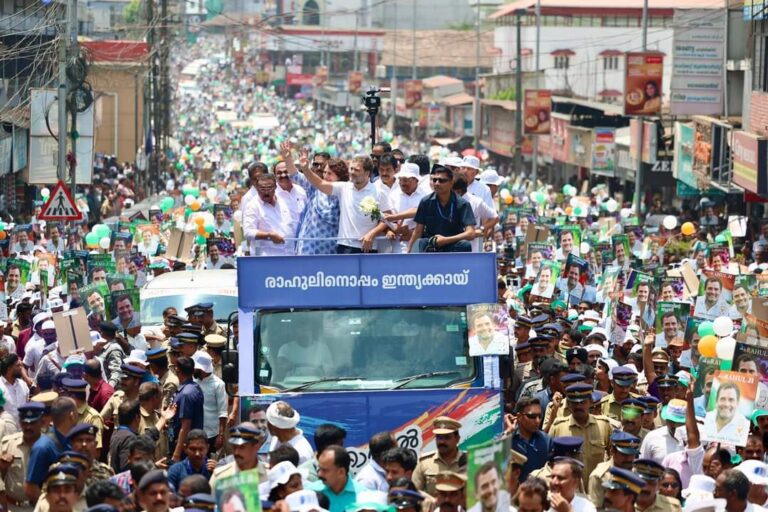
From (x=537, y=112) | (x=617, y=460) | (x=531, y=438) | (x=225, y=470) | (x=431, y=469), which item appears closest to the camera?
(x=225, y=470)

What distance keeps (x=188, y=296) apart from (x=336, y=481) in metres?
8.37

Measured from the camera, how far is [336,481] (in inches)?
364

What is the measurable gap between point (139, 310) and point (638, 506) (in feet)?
27.2

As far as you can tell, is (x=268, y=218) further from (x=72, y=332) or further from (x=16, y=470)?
(x=16, y=470)

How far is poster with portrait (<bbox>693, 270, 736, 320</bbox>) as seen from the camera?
1678 centimetres

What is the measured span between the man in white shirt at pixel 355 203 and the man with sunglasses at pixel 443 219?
0.44 metres

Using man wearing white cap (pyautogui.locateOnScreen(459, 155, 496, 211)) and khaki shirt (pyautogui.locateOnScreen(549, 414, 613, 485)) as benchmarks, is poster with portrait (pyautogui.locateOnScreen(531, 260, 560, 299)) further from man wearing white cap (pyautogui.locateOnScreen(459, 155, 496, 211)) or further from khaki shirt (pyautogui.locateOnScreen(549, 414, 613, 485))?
khaki shirt (pyautogui.locateOnScreen(549, 414, 613, 485))

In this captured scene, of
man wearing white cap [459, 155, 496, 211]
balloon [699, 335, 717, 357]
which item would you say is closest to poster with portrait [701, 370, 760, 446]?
balloon [699, 335, 717, 357]

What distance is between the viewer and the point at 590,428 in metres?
11.4

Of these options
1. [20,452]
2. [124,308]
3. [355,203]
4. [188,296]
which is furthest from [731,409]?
[188,296]

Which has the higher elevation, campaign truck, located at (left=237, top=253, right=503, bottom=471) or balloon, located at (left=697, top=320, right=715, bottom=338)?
campaign truck, located at (left=237, top=253, right=503, bottom=471)

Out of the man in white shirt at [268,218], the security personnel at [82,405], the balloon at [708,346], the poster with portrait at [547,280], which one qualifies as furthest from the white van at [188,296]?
the security personnel at [82,405]

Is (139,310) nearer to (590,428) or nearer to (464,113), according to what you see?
(590,428)

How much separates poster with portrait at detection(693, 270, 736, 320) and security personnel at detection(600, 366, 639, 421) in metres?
4.43
